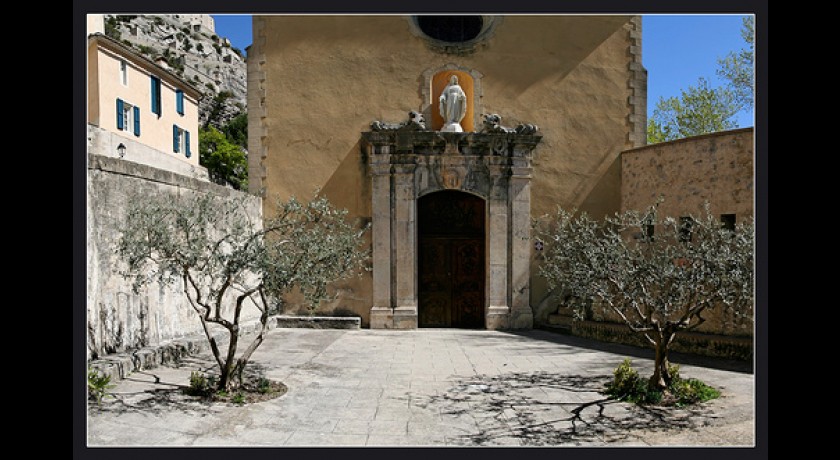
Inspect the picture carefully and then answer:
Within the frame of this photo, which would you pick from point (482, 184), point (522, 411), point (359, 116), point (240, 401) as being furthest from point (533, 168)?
point (240, 401)

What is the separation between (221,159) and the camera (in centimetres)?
4078

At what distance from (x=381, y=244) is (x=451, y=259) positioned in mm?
1653

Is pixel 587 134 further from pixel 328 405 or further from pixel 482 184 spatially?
pixel 328 405

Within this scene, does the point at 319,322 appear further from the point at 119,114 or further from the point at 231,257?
the point at 119,114

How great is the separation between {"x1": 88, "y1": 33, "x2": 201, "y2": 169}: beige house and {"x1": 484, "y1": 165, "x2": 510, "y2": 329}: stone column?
14181 mm

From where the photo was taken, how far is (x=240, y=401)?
587cm

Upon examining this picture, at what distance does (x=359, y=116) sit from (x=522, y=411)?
821cm

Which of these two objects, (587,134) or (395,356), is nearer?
(395,356)

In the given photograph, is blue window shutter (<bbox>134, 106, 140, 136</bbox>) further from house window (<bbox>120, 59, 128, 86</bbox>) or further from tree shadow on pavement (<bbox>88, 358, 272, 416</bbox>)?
tree shadow on pavement (<bbox>88, 358, 272, 416</bbox>)

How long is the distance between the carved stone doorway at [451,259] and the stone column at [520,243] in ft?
2.39

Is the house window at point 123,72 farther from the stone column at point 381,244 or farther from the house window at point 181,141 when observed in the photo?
the stone column at point 381,244

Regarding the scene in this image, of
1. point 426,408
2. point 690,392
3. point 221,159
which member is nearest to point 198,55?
point 221,159

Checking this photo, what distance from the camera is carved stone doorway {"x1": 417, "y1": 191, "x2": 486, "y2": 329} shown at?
40.8 ft
